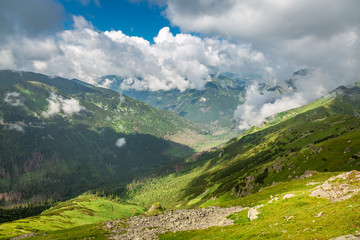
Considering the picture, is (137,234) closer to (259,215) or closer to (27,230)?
(259,215)

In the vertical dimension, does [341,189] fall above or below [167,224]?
above

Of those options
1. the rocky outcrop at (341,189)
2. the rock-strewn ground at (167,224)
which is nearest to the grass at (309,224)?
the rocky outcrop at (341,189)

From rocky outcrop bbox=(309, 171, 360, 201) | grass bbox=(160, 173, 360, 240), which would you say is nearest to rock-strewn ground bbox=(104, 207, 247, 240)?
grass bbox=(160, 173, 360, 240)

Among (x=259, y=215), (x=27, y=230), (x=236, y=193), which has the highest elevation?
(x=259, y=215)

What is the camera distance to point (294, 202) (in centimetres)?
5019

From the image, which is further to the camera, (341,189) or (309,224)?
(341,189)

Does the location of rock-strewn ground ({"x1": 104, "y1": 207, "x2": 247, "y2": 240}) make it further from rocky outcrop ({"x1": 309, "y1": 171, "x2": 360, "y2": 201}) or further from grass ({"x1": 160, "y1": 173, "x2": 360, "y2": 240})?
rocky outcrop ({"x1": 309, "y1": 171, "x2": 360, "y2": 201})

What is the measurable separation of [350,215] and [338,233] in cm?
641

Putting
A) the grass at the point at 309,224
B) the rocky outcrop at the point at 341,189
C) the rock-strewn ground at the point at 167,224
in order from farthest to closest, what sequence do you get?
1. the rock-strewn ground at the point at 167,224
2. the rocky outcrop at the point at 341,189
3. the grass at the point at 309,224

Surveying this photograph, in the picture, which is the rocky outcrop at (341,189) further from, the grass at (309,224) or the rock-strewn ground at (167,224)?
the rock-strewn ground at (167,224)

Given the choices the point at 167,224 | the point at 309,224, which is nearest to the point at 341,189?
the point at 309,224

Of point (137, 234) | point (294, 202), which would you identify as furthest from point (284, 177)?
point (137, 234)

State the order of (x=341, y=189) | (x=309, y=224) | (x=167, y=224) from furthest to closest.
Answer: (x=167, y=224)
(x=341, y=189)
(x=309, y=224)

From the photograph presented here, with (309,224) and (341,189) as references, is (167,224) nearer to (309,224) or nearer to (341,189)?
(309,224)
